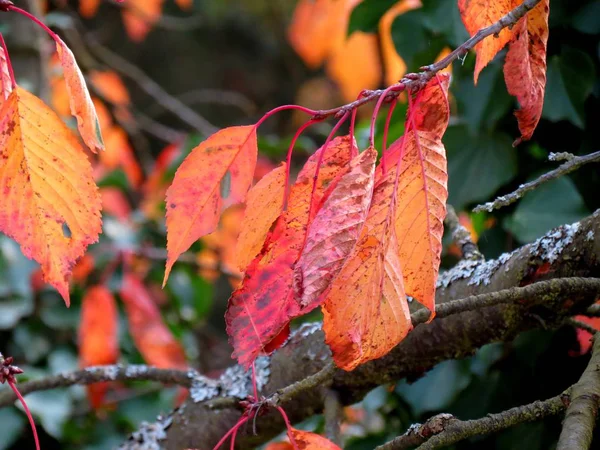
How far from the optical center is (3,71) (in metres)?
0.59

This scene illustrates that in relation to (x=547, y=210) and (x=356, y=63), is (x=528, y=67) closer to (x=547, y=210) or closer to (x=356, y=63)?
(x=547, y=210)

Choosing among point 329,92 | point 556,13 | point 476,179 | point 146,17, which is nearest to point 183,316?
point 146,17

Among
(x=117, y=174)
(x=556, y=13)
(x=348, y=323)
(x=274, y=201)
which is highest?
(x=117, y=174)

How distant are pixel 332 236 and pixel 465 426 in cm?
18

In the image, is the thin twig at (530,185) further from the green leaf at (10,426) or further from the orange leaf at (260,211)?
the green leaf at (10,426)

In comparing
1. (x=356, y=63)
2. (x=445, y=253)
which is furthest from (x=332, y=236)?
(x=356, y=63)

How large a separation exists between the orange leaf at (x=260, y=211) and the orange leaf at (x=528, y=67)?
0.18 meters

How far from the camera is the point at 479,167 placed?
967 millimetres

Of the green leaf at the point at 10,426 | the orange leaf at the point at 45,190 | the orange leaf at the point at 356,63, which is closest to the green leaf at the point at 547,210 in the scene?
the orange leaf at the point at 45,190

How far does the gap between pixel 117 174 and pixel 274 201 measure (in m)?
1.23

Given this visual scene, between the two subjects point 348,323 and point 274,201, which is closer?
point 348,323

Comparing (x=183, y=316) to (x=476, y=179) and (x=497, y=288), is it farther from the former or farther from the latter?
(x=497, y=288)

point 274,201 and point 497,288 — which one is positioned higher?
point 274,201

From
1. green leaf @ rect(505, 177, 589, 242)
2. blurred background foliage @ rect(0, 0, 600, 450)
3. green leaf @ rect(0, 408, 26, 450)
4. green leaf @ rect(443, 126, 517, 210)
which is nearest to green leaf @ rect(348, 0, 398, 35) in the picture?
blurred background foliage @ rect(0, 0, 600, 450)
